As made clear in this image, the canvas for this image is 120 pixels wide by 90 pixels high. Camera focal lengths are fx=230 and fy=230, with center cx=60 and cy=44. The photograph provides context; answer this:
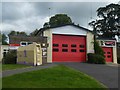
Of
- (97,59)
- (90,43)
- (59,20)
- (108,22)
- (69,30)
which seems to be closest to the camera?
(97,59)

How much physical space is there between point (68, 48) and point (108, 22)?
27.1 m

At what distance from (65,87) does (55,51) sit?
710 inches

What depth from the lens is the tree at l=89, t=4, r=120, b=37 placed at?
51.7 m

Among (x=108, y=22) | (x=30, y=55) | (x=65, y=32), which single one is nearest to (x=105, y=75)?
(x=30, y=55)

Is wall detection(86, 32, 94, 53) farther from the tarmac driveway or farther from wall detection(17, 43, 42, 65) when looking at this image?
the tarmac driveway

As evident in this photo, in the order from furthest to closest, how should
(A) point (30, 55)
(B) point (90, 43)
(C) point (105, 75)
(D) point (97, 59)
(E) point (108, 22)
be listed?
(E) point (108, 22)
(B) point (90, 43)
(D) point (97, 59)
(A) point (30, 55)
(C) point (105, 75)

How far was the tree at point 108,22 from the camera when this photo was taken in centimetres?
5167

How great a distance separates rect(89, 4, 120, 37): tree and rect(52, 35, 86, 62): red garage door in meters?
23.8

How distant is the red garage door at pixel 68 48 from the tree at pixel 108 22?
78.2 feet

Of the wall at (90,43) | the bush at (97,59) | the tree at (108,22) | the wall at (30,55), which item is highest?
the tree at (108,22)

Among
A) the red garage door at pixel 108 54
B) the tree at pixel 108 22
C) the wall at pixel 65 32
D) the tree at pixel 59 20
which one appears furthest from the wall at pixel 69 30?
the tree at pixel 59 20

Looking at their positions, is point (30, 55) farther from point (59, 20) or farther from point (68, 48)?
point (59, 20)

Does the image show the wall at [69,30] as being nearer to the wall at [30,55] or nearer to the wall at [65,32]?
the wall at [65,32]

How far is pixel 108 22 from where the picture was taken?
52656 millimetres
